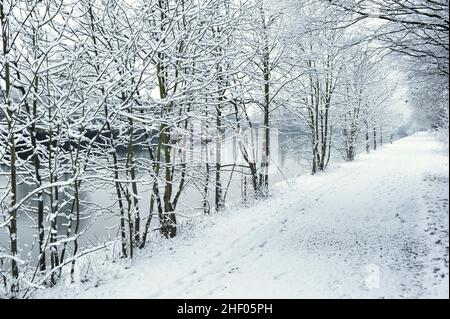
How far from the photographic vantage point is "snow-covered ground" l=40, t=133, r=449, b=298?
4.75m

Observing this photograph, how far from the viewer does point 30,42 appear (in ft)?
18.4

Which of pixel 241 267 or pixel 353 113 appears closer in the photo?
pixel 241 267

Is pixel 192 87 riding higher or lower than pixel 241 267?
higher

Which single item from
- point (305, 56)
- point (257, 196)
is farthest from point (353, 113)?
point (257, 196)

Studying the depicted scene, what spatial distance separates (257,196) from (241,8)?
21.2 ft

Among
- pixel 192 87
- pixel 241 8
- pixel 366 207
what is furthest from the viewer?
pixel 366 207

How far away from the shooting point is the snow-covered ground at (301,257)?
15.6 ft

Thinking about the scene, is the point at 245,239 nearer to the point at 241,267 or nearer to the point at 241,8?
the point at 241,267

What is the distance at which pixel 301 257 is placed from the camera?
19.6ft
